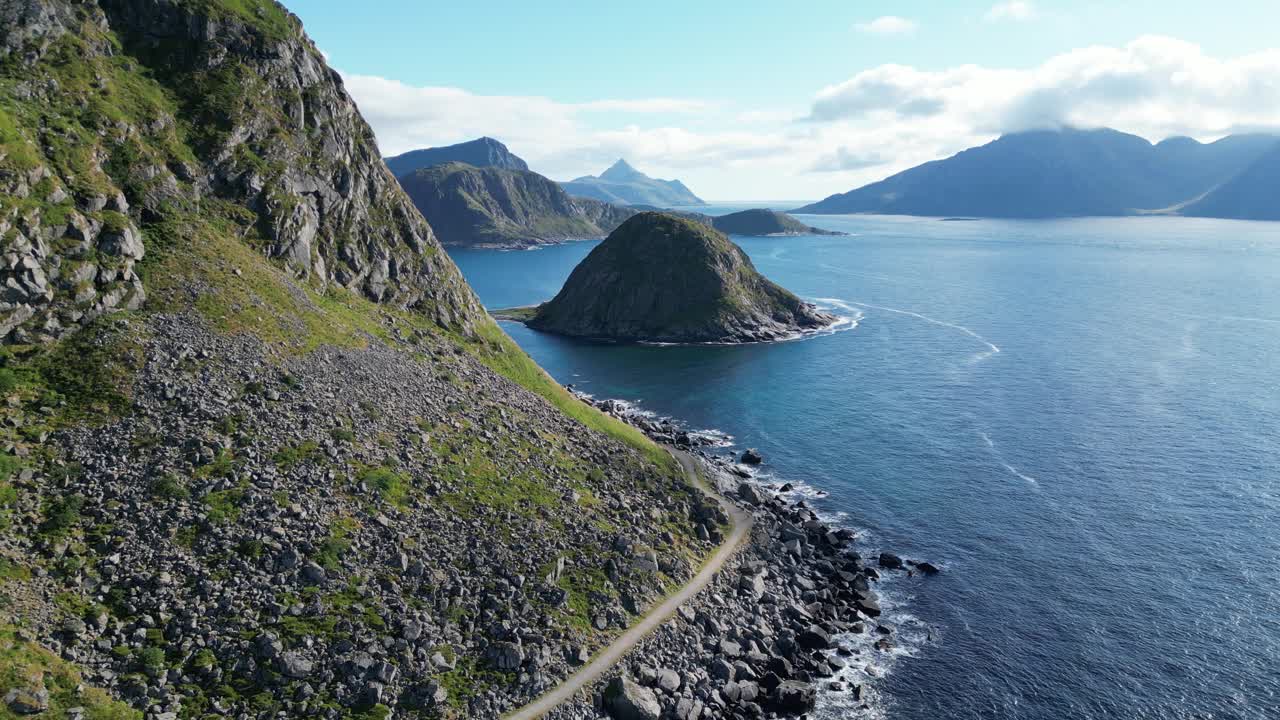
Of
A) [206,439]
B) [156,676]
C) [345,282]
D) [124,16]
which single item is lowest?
[156,676]

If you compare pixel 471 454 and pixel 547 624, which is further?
pixel 471 454

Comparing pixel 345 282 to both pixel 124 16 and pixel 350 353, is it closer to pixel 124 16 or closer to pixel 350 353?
pixel 350 353

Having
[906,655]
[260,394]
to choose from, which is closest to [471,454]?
[260,394]

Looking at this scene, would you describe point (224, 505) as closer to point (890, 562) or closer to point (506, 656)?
point (506, 656)

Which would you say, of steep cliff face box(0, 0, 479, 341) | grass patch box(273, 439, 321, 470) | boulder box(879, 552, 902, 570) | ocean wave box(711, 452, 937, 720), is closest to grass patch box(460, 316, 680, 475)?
steep cliff face box(0, 0, 479, 341)

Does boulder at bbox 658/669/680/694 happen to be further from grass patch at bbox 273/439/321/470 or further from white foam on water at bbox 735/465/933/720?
grass patch at bbox 273/439/321/470

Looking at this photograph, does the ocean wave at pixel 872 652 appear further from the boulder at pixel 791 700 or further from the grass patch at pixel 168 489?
the grass patch at pixel 168 489

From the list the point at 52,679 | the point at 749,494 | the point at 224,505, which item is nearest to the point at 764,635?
the point at 749,494

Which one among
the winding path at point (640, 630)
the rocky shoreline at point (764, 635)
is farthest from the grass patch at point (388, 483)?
the rocky shoreline at point (764, 635)
